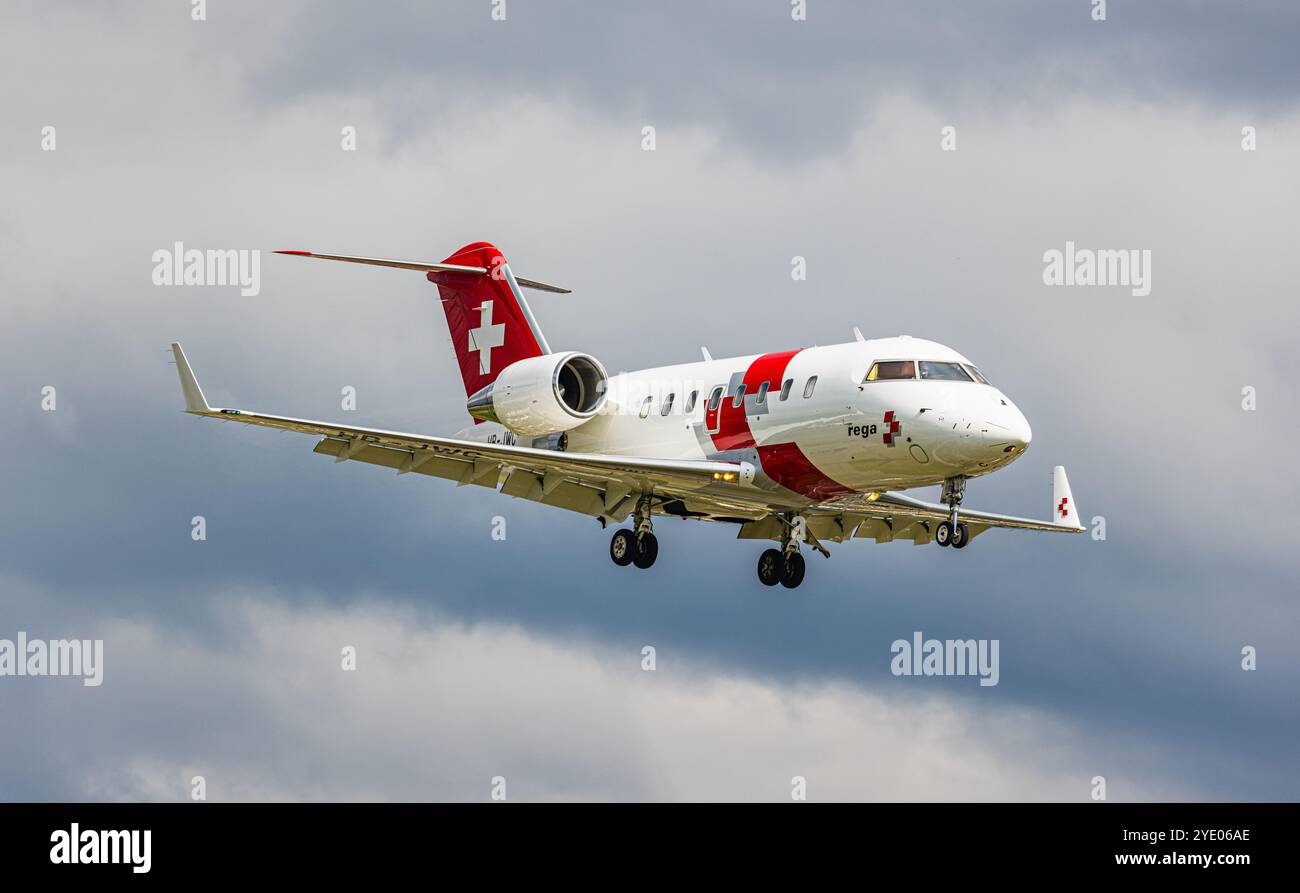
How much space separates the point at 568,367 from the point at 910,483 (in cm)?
835

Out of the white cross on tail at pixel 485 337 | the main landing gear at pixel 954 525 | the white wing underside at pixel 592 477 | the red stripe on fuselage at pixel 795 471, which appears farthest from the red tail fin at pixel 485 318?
the main landing gear at pixel 954 525

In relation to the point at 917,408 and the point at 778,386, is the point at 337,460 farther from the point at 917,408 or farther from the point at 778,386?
the point at 917,408

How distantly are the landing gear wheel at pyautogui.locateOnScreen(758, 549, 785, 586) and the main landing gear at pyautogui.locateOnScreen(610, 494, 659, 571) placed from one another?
2.59 metres

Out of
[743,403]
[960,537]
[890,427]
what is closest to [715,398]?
[743,403]

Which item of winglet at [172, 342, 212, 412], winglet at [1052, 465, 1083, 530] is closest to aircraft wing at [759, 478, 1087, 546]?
winglet at [1052, 465, 1083, 530]

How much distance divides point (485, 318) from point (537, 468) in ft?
21.3

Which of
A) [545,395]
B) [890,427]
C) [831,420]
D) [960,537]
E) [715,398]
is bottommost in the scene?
[960,537]

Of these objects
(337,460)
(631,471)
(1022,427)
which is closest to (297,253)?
(337,460)

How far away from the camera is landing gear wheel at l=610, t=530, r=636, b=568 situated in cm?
3747

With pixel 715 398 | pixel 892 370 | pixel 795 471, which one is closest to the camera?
pixel 892 370

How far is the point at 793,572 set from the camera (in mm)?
38375

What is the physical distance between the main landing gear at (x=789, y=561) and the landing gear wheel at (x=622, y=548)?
3031 mm

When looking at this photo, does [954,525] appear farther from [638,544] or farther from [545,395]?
[545,395]

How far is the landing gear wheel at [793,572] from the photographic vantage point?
38.4 meters
